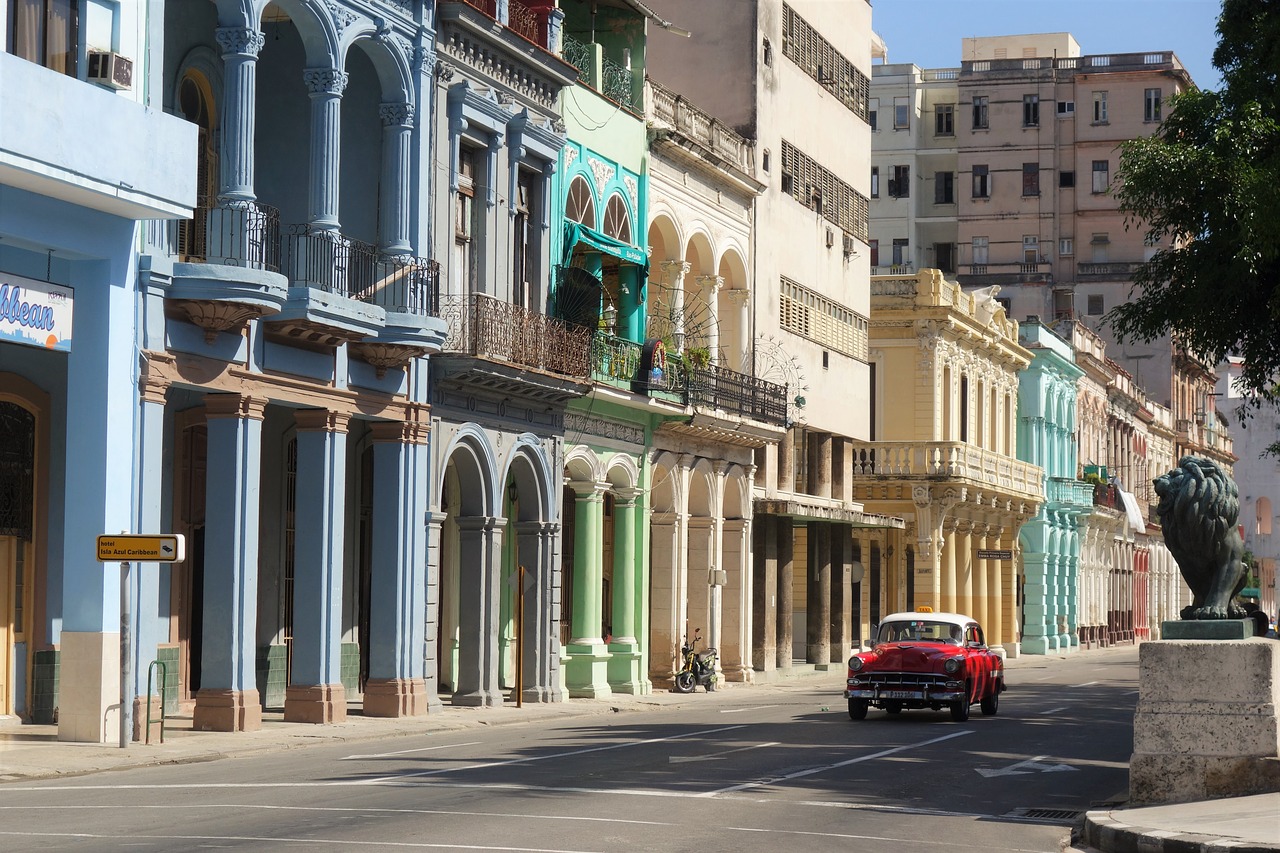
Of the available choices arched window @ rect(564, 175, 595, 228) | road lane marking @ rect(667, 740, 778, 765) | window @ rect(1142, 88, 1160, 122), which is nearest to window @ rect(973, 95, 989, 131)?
window @ rect(1142, 88, 1160, 122)

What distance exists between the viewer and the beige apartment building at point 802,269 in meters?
44.7

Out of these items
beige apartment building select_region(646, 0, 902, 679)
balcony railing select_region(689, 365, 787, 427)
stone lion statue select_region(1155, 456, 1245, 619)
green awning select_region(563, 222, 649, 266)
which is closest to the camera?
stone lion statue select_region(1155, 456, 1245, 619)

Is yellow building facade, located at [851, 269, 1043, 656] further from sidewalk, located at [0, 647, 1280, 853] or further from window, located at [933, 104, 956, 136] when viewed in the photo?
window, located at [933, 104, 956, 136]

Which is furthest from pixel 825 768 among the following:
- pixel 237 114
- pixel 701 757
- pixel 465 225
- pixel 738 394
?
→ pixel 738 394

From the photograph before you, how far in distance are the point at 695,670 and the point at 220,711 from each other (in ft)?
52.0

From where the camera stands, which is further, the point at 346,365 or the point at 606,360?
the point at 606,360

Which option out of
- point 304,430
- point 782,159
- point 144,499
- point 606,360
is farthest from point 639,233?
point 144,499

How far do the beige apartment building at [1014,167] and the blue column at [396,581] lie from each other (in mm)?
59721

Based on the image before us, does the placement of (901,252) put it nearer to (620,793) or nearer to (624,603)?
(624,603)

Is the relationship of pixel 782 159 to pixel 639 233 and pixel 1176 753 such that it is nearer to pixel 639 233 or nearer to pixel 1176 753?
pixel 639 233

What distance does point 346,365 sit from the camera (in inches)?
1098

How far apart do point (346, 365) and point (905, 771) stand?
11059 millimetres

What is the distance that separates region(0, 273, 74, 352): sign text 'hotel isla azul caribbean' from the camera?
21438mm

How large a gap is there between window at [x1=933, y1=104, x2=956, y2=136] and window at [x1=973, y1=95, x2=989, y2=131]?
90 centimetres
